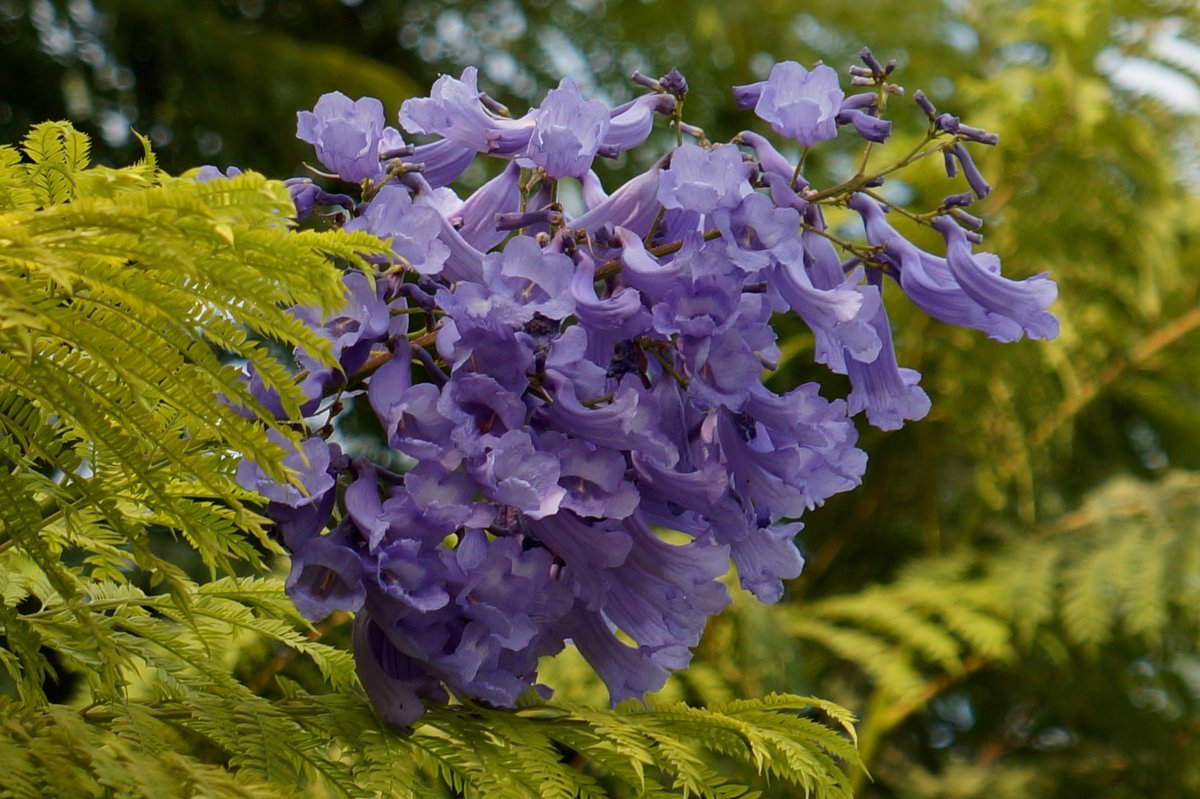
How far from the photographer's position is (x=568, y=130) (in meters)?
0.83

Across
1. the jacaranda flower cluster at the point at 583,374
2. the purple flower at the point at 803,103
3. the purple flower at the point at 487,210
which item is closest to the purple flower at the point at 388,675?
the jacaranda flower cluster at the point at 583,374

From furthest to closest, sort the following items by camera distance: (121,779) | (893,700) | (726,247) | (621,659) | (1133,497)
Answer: (1133,497), (893,700), (621,659), (726,247), (121,779)

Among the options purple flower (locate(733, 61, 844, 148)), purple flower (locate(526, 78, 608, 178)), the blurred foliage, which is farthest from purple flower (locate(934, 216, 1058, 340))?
the blurred foliage

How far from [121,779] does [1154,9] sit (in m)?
3.50

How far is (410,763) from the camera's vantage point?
0.80m

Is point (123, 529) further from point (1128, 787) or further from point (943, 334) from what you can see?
point (1128, 787)

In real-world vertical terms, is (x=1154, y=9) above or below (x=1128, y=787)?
above

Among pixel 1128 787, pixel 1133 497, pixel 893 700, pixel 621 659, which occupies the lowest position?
pixel 1128 787

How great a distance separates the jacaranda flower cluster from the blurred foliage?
1598 millimetres

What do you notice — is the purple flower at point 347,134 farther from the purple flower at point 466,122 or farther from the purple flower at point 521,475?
the purple flower at point 521,475

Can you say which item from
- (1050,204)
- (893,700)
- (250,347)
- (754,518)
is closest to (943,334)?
(1050,204)

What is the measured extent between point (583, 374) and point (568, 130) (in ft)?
0.56

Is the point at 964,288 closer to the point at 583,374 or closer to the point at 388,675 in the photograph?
the point at 583,374

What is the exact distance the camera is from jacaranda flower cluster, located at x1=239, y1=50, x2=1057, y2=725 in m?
0.75
